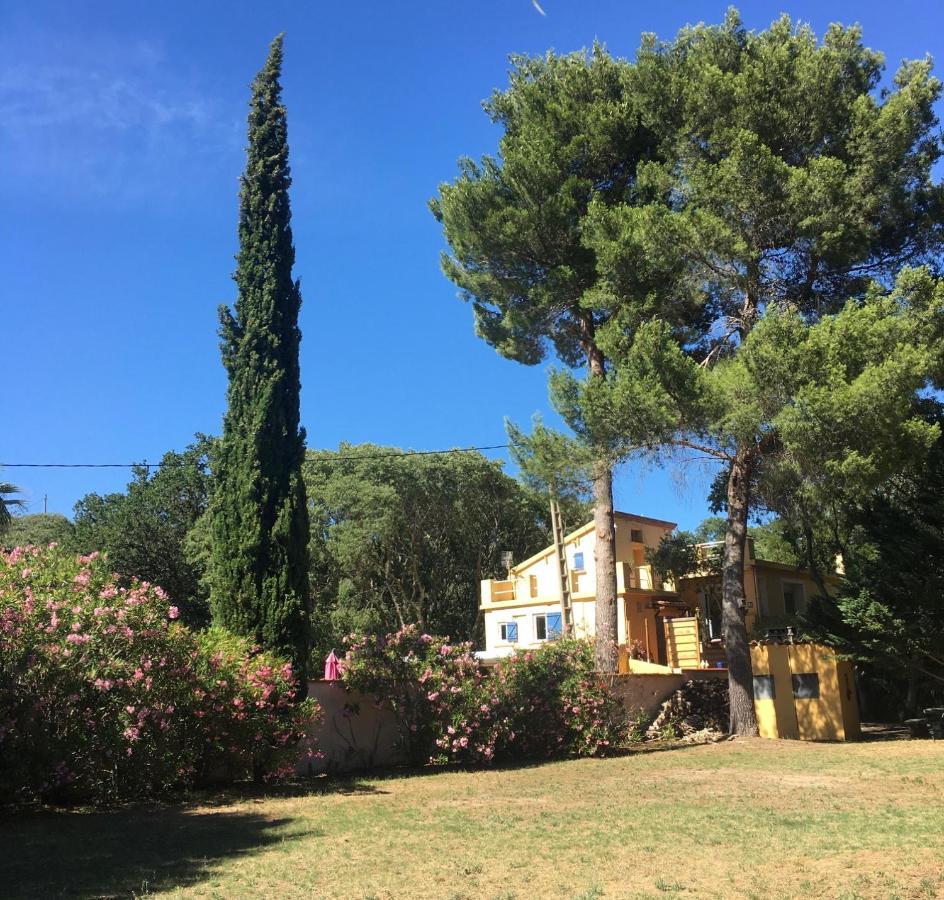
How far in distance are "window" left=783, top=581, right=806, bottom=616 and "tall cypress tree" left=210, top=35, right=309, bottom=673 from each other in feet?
71.6

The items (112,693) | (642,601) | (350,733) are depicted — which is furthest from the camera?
(642,601)

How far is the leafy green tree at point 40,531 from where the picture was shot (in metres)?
36.0

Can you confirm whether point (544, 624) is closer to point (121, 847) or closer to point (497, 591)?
point (497, 591)

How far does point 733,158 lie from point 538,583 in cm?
1846

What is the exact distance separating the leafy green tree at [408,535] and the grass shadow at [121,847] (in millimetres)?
23081

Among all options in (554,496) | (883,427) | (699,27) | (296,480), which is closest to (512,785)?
(296,480)

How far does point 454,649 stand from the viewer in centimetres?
1504

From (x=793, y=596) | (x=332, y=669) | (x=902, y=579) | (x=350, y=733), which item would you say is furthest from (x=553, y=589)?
(x=350, y=733)

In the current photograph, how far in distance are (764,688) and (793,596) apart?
446 inches

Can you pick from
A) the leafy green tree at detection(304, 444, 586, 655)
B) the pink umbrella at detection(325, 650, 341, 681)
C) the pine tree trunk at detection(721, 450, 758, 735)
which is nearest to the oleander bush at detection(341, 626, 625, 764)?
the pink umbrella at detection(325, 650, 341, 681)

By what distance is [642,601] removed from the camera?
2850 cm

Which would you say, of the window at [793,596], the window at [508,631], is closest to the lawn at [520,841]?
the window at [793,596]

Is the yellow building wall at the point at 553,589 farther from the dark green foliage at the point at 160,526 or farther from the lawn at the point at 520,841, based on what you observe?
the lawn at the point at 520,841

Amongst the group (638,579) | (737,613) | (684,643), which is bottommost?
(684,643)
